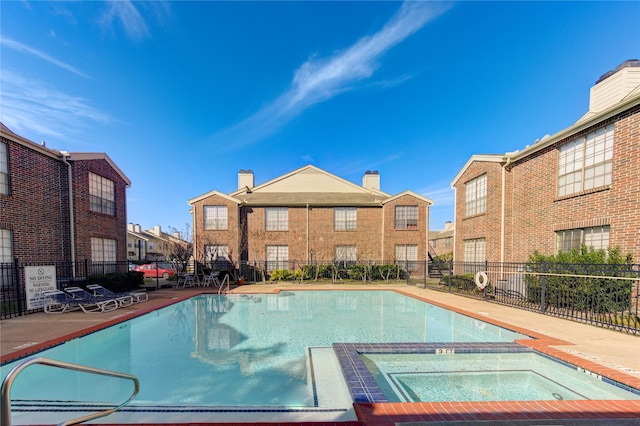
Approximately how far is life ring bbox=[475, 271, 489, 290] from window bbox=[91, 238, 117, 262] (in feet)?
62.4

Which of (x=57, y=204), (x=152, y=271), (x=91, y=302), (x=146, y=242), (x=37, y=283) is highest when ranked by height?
(x=57, y=204)

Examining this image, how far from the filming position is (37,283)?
8.80m

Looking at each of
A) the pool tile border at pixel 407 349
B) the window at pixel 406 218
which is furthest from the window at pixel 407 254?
the pool tile border at pixel 407 349

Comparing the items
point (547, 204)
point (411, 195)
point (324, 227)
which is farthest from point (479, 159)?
point (324, 227)

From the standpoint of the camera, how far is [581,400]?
3658 millimetres

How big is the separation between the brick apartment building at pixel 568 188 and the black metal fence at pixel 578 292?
1.49 meters

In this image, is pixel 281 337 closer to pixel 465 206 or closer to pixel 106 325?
pixel 106 325

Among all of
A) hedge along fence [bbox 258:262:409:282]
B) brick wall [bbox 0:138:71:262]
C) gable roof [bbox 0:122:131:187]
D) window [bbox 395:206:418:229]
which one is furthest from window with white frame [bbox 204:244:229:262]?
window [bbox 395:206:418:229]

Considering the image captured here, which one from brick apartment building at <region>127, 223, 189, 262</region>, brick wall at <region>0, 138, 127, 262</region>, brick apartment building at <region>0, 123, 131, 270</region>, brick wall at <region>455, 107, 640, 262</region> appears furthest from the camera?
brick apartment building at <region>127, 223, 189, 262</region>

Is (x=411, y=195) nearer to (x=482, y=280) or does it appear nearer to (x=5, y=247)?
(x=482, y=280)

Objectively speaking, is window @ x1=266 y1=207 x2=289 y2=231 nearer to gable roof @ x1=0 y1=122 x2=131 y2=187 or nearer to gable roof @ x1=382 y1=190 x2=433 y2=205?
gable roof @ x1=382 y1=190 x2=433 y2=205

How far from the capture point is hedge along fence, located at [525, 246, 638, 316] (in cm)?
721

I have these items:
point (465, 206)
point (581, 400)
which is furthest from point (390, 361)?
point (465, 206)

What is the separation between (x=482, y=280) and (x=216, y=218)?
18.4 m
